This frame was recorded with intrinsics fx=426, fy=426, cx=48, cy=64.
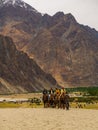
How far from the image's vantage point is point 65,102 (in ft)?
138

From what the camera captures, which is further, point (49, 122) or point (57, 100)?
point (57, 100)

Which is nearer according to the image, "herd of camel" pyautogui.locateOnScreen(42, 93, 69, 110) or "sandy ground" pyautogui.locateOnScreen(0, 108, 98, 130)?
"sandy ground" pyautogui.locateOnScreen(0, 108, 98, 130)

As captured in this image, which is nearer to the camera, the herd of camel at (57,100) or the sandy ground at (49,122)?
the sandy ground at (49,122)

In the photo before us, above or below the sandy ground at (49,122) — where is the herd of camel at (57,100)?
above

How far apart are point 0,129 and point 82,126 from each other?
15.2 ft

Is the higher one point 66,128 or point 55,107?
point 55,107

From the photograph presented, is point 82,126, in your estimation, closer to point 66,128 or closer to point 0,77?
point 66,128

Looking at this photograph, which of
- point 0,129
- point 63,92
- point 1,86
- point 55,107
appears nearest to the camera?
point 0,129

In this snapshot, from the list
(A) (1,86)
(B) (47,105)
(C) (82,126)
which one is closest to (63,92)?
(B) (47,105)

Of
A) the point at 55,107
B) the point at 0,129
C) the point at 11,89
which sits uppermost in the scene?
the point at 11,89

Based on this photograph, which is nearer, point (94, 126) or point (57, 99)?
point (94, 126)

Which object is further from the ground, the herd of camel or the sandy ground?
the herd of camel

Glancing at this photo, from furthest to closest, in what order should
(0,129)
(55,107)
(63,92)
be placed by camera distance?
(55,107), (63,92), (0,129)

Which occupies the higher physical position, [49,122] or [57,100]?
[57,100]
